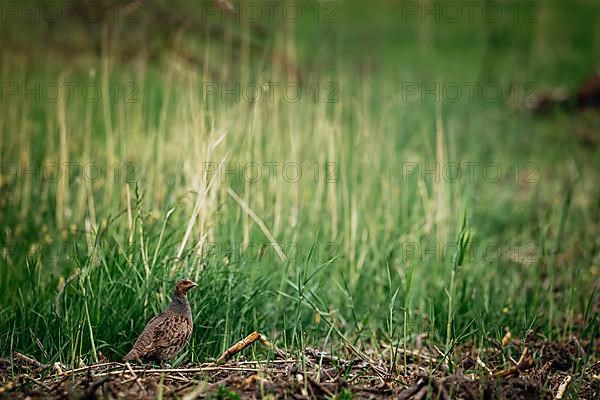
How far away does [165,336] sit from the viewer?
9.82 feet

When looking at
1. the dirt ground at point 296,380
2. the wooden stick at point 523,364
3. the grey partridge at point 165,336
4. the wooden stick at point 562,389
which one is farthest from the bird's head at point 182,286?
the wooden stick at point 562,389

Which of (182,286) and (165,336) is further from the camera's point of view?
(182,286)

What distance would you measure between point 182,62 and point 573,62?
586 centimetres

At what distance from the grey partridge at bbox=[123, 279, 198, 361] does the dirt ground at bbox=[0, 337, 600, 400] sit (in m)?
0.08

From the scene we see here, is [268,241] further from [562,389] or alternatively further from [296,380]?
[562,389]

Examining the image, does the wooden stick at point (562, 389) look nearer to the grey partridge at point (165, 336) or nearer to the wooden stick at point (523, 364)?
the wooden stick at point (523, 364)

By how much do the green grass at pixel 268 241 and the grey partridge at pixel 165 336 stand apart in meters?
0.21

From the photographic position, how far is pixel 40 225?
4.64 meters

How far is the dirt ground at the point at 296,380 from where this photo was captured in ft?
8.63

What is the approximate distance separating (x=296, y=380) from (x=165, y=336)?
586mm

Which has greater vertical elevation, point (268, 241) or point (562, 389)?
point (268, 241)

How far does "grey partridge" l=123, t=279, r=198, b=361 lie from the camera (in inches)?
118

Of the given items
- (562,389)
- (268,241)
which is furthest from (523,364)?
(268,241)

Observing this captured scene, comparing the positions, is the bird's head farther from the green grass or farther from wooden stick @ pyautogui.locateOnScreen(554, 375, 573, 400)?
wooden stick @ pyautogui.locateOnScreen(554, 375, 573, 400)
